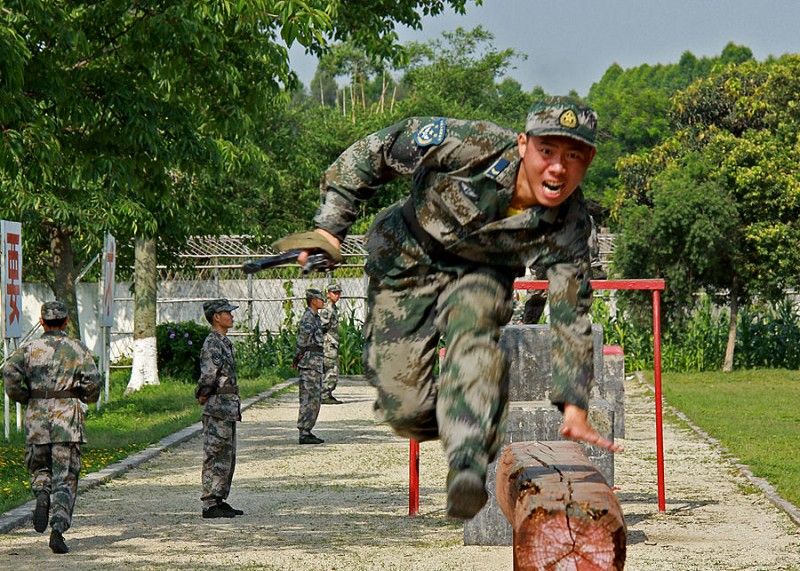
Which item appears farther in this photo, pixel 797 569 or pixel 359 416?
pixel 359 416

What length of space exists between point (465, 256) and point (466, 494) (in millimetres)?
923

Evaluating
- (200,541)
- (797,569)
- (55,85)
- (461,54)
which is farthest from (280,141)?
(461,54)

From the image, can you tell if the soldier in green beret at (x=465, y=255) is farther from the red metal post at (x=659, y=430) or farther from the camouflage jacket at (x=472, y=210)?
the red metal post at (x=659, y=430)

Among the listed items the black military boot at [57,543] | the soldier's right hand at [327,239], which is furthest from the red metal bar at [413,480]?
the soldier's right hand at [327,239]

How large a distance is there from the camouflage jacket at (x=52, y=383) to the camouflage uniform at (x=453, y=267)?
22.9ft

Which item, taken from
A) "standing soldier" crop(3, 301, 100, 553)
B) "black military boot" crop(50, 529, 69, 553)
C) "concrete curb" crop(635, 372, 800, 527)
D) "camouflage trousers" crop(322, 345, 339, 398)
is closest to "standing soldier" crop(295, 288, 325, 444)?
"concrete curb" crop(635, 372, 800, 527)

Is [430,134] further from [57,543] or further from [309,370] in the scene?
[309,370]

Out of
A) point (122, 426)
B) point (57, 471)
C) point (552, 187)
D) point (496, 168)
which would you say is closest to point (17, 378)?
point (57, 471)

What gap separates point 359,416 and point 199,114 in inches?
410

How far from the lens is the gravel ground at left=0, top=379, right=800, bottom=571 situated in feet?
37.3

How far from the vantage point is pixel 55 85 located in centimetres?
1377

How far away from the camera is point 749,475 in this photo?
53.8 feet

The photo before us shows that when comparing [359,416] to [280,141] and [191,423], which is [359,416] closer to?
[191,423]

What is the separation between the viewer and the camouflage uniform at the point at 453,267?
5.08 meters
